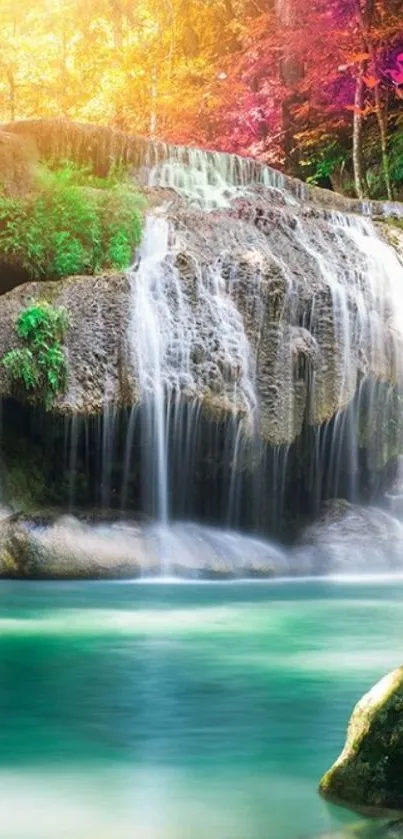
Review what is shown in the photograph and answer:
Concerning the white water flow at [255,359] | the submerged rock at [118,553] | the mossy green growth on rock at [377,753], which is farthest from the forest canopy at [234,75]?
the mossy green growth on rock at [377,753]

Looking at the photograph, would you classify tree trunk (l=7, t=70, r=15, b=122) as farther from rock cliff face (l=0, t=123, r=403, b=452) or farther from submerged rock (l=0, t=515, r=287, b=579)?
submerged rock (l=0, t=515, r=287, b=579)

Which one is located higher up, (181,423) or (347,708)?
(181,423)

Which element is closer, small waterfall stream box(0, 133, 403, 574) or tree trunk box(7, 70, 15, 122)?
small waterfall stream box(0, 133, 403, 574)

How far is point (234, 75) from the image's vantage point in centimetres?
2869

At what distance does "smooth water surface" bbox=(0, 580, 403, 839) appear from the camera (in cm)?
396

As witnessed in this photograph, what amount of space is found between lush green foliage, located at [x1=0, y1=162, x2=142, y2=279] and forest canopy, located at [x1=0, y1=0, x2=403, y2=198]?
10021 millimetres

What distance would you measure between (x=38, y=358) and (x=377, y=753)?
10118 mm

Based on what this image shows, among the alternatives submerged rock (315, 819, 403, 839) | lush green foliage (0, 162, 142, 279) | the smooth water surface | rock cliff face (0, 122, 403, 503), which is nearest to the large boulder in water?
rock cliff face (0, 122, 403, 503)

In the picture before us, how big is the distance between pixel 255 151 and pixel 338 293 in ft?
44.4

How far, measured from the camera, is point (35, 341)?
44.2ft

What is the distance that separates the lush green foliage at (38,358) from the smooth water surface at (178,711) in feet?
12.0

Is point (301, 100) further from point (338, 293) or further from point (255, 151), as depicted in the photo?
point (338, 293)

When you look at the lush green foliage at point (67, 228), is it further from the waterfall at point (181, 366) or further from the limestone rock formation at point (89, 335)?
the limestone rock formation at point (89, 335)

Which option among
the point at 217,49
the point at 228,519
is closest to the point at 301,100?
the point at 217,49
